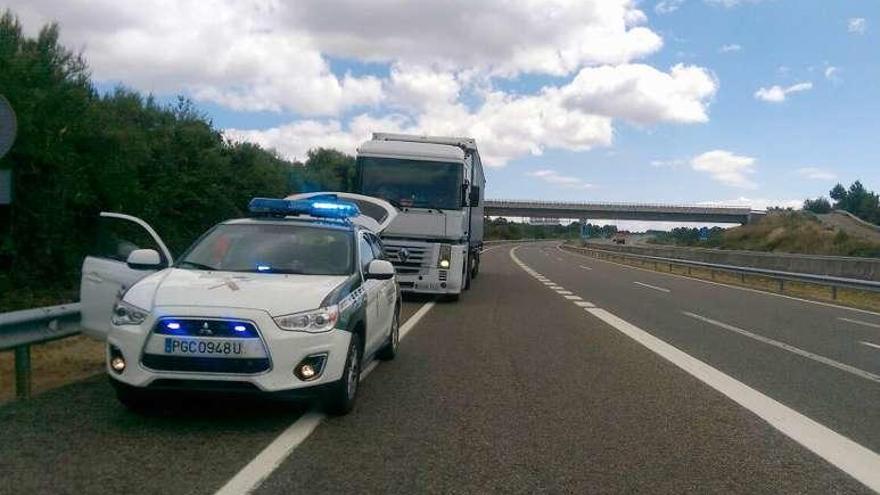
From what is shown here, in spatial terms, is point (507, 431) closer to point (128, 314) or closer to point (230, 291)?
point (230, 291)

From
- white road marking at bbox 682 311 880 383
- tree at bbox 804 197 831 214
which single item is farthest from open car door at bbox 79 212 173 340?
tree at bbox 804 197 831 214

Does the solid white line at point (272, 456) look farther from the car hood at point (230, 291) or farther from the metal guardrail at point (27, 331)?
the metal guardrail at point (27, 331)

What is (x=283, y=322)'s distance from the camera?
6590 millimetres

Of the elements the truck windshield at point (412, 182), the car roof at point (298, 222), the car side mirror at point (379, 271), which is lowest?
the car side mirror at point (379, 271)

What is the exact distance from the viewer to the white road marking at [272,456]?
5.20 meters

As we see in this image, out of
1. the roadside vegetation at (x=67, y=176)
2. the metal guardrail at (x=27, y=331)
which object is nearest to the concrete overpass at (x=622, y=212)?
the roadside vegetation at (x=67, y=176)

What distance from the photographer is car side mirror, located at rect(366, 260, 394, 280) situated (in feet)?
27.0

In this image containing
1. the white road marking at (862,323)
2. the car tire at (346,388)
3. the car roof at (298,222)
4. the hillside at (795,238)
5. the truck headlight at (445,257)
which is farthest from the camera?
the hillside at (795,238)

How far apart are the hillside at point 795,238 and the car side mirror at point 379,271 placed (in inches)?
1827

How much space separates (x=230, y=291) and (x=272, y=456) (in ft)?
4.88

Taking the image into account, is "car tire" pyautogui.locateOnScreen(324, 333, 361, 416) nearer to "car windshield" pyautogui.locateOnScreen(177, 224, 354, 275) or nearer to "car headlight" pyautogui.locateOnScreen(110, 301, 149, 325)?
"car windshield" pyautogui.locateOnScreen(177, 224, 354, 275)

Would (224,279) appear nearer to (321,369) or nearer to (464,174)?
(321,369)

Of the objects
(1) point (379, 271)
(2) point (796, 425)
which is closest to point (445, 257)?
(1) point (379, 271)

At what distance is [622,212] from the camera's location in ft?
324
